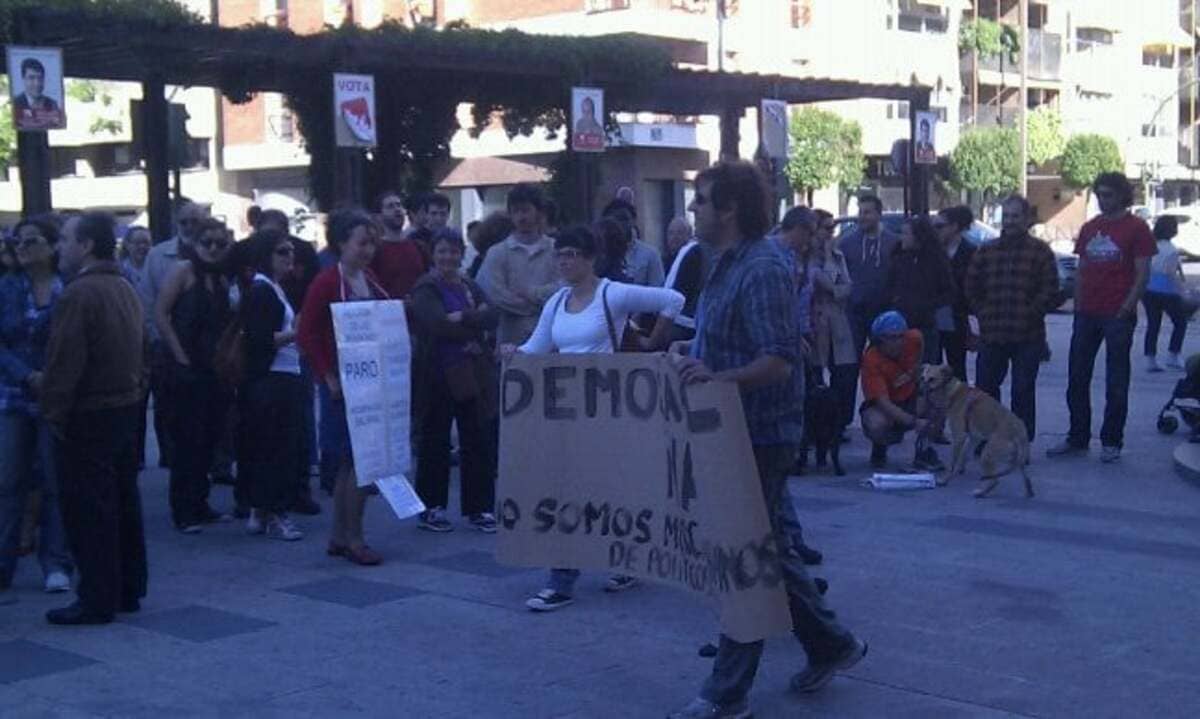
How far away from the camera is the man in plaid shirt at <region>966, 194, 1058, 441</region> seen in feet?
40.5

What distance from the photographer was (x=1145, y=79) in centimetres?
7256

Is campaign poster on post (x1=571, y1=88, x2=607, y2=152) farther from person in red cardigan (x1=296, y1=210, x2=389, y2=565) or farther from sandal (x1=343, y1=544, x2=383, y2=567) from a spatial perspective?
sandal (x1=343, y1=544, x2=383, y2=567)

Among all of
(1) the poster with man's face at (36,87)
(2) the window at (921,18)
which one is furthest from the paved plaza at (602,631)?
(2) the window at (921,18)

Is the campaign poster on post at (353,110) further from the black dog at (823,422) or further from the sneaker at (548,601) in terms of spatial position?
the sneaker at (548,601)

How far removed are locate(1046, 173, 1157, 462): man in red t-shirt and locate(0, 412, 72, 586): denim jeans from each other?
7376 mm

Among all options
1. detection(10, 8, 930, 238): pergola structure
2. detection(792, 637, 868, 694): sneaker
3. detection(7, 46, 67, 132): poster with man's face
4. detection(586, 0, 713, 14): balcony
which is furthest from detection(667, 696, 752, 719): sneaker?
detection(586, 0, 713, 14): balcony

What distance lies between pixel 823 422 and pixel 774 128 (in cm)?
1138

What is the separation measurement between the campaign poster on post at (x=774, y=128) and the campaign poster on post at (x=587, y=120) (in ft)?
7.57

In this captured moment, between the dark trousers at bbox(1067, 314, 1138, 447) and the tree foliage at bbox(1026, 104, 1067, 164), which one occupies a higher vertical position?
the tree foliage at bbox(1026, 104, 1067, 164)

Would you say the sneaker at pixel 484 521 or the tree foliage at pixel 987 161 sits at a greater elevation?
the tree foliage at pixel 987 161

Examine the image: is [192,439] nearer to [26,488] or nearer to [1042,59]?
[26,488]

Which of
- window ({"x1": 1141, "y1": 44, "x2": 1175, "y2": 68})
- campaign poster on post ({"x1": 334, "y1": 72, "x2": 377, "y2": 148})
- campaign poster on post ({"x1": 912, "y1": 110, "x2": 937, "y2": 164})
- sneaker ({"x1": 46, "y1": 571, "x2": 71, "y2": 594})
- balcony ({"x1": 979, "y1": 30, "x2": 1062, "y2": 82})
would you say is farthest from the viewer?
window ({"x1": 1141, "y1": 44, "x2": 1175, "y2": 68})

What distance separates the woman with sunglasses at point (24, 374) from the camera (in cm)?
828

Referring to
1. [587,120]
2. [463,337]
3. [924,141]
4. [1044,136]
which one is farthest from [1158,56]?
[463,337]
